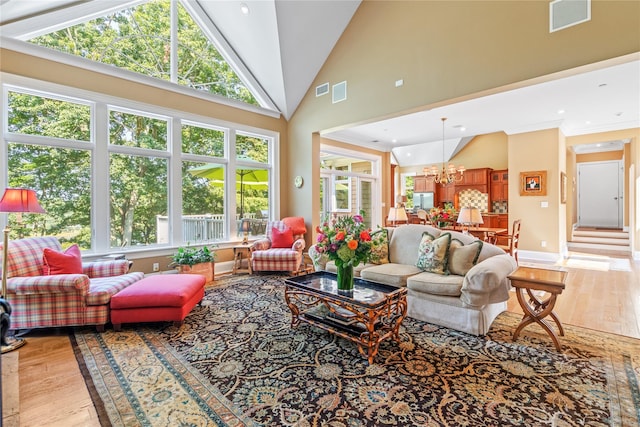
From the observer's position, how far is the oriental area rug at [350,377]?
1881 millimetres

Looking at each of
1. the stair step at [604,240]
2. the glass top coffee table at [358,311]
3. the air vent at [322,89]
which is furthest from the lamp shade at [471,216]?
the stair step at [604,240]

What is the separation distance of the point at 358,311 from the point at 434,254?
4.73 feet

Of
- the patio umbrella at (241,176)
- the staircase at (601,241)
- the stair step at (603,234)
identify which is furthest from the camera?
the stair step at (603,234)

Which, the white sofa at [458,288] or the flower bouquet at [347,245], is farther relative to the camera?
the white sofa at [458,288]

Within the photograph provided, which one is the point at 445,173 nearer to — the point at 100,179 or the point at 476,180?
the point at 476,180

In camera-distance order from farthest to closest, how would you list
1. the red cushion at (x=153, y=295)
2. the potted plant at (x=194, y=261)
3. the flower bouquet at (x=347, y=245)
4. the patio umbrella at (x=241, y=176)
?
the patio umbrella at (x=241, y=176)
the potted plant at (x=194, y=261)
the red cushion at (x=153, y=295)
the flower bouquet at (x=347, y=245)

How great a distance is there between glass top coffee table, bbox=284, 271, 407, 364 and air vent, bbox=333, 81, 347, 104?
3757 mm

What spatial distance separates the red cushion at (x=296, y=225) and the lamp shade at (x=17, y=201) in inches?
151

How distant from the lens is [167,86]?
504 centimetres

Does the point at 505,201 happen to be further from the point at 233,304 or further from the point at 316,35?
the point at 233,304

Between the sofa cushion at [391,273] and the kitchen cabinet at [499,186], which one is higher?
the kitchen cabinet at [499,186]

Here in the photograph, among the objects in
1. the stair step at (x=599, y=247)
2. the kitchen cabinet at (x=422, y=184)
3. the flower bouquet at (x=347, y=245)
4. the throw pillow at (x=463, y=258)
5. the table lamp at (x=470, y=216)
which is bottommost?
the stair step at (x=599, y=247)

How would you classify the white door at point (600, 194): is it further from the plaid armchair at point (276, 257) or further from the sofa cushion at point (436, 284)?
the plaid armchair at point (276, 257)

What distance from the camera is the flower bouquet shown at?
2.74 meters
